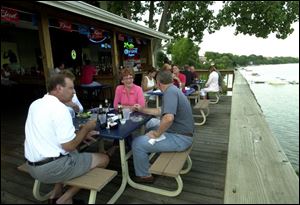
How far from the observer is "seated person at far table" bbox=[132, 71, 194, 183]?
8.32 feet

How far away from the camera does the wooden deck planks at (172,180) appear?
238 cm

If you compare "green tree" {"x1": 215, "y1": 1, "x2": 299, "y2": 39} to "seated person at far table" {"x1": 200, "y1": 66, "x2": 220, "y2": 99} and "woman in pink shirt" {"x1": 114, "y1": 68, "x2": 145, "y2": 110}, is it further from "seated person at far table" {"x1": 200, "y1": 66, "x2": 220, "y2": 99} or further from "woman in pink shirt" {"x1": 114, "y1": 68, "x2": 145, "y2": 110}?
"woman in pink shirt" {"x1": 114, "y1": 68, "x2": 145, "y2": 110}

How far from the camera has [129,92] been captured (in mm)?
3471

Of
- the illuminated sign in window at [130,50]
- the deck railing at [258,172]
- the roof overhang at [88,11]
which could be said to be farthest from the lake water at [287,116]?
the illuminated sign in window at [130,50]

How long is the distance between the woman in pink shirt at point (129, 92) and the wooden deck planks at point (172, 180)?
0.81 m

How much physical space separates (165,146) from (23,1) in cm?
335

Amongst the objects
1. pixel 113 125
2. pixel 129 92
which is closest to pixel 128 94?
pixel 129 92

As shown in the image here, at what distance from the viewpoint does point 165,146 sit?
2586 millimetres

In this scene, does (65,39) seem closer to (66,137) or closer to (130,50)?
(130,50)

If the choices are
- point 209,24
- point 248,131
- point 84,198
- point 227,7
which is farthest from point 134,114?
point 209,24

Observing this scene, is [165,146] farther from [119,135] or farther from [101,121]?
[101,121]

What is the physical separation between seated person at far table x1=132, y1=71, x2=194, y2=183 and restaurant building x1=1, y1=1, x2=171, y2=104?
2209mm

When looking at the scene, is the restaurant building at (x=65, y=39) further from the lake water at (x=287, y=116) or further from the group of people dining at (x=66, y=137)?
the lake water at (x=287, y=116)

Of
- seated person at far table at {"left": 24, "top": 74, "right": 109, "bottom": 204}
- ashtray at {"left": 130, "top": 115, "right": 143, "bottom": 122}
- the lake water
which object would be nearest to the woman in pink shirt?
ashtray at {"left": 130, "top": 115, "right": 143, "bottom": 122}
